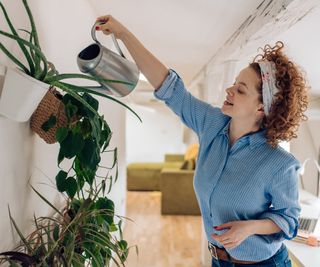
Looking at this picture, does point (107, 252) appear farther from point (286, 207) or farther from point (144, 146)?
point (144, 146)

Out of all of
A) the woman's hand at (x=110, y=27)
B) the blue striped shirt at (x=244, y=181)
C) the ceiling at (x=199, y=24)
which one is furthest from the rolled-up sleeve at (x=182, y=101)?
the ceiling at (x=199, y=24)

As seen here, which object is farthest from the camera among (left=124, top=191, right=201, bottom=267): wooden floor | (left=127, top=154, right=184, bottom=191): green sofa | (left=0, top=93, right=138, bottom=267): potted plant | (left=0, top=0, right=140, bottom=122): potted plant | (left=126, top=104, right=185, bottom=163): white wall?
(left=126, top=104, right=185, bottom=163): white wall

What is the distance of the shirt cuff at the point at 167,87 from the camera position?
115 cm

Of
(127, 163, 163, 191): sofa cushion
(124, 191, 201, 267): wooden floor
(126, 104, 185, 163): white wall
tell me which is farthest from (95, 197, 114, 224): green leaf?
(126, 104, 185, 163): white wall

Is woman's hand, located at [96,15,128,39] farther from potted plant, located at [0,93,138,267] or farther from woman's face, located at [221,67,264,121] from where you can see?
woman's face, located at [221,67,264,121]

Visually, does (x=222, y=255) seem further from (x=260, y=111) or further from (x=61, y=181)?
(x=61, y=181)

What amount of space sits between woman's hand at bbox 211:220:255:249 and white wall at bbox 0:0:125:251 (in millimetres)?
664

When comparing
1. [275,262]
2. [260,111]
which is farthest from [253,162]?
[275,262]

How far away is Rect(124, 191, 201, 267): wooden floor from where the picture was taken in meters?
3.02

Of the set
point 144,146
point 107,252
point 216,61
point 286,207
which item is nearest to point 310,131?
point 216,61

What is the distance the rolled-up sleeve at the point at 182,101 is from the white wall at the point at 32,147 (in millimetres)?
485

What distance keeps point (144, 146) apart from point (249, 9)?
6776 mm

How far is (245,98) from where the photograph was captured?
1097mm

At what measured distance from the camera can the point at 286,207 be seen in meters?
1.06
